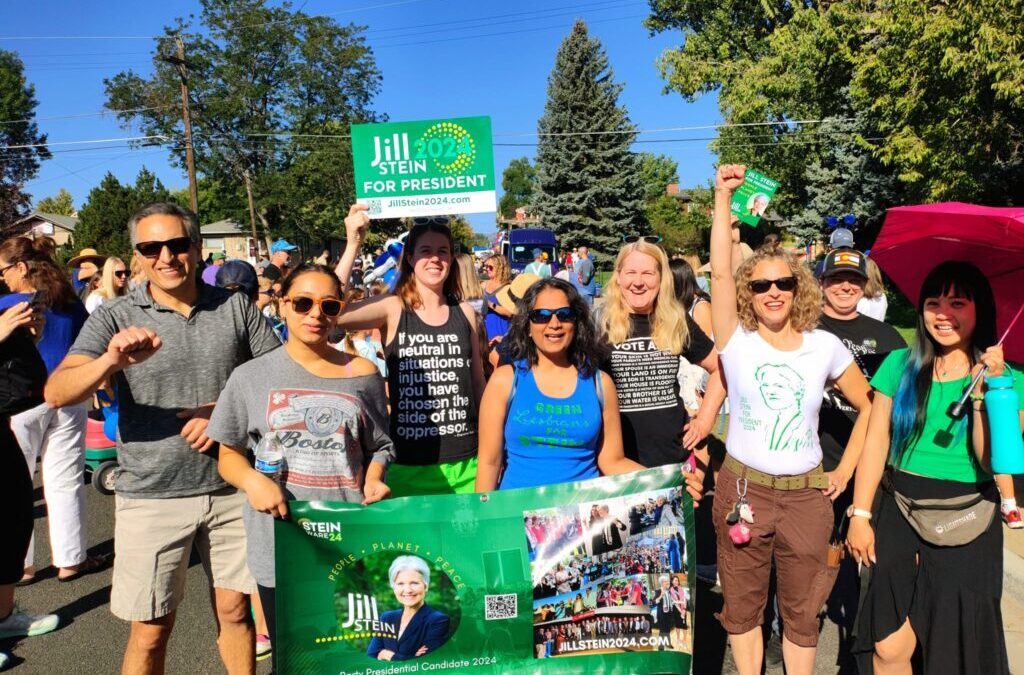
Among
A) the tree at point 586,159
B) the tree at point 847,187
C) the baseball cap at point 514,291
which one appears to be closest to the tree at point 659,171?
the tree at point 586,159

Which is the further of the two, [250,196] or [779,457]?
[250,196]

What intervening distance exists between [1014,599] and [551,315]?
11.2ft

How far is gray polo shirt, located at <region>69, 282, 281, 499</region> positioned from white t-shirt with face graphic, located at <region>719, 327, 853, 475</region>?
231cm

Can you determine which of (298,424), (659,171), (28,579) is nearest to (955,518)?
(298,424)

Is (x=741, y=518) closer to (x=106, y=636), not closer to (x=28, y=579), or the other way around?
(x=106, y=636)

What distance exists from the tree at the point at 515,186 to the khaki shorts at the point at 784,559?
122805 millimetres

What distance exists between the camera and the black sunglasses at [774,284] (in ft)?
9.87

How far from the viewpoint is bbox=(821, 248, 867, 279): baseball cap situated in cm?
400

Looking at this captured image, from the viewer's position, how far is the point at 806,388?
2994 mm

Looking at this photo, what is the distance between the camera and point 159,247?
288 cm

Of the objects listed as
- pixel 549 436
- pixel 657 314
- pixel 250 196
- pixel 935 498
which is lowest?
pixel 935 498

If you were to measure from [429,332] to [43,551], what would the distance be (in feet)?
13.9

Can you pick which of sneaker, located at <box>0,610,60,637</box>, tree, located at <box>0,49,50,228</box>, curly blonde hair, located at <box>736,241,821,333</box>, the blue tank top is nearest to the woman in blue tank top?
the blue tank top

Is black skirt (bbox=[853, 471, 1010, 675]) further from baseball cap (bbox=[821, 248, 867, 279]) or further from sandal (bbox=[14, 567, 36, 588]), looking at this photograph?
sandal (bbox=[14, 567, 36, 588])
